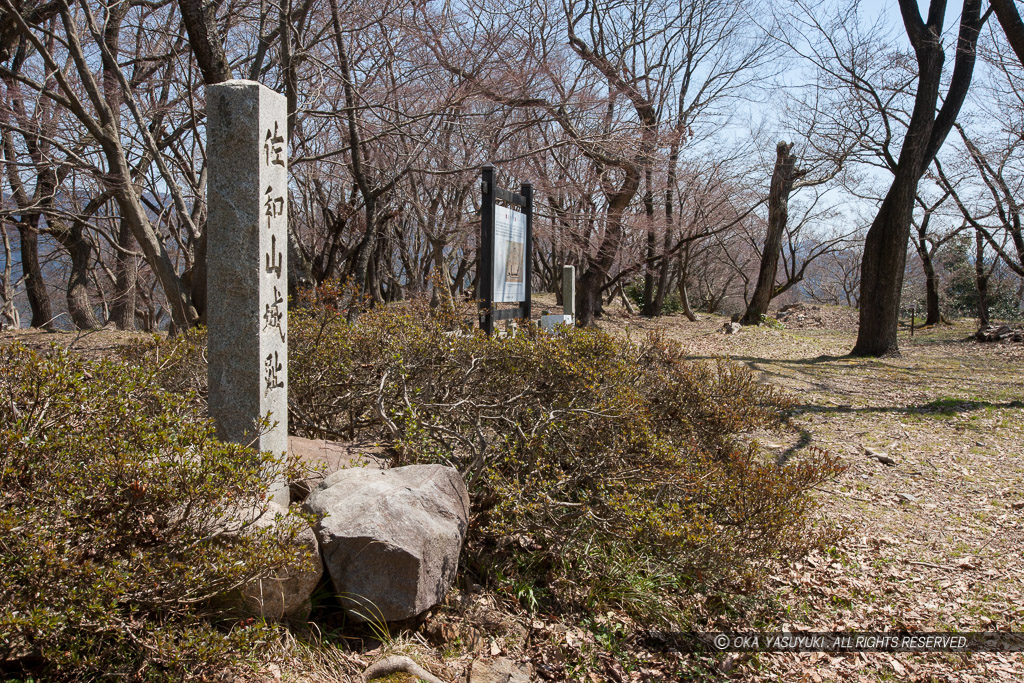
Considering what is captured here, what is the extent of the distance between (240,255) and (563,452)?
2255mm

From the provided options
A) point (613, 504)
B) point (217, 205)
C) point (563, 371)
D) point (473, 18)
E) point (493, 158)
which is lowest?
point (613, 504)

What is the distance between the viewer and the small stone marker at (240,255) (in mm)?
3145

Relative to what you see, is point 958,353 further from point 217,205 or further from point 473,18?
point 217,205

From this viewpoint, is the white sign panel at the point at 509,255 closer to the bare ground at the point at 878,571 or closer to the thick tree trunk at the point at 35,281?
the bare ground at the point at 878,571

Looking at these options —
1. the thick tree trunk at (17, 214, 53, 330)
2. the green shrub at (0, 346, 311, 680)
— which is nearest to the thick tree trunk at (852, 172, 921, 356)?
the green shrub at (0, 346, 311, 680)

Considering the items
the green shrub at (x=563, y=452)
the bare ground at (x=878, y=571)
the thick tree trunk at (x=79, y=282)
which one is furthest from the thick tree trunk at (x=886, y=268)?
the thick tree trunk at (x=79, y=282)

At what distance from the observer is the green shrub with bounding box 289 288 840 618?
3.65 m

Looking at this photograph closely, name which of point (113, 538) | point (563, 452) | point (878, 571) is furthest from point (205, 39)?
point (878, 571)

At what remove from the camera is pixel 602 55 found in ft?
38.0

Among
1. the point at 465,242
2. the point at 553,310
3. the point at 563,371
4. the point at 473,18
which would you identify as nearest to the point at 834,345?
the point at 553,310

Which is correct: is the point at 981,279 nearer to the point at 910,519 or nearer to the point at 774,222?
the point at 774,222

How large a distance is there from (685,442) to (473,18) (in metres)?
6.69

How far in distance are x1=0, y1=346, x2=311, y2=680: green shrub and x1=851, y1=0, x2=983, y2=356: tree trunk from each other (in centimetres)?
1146

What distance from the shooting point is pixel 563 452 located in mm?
4117
